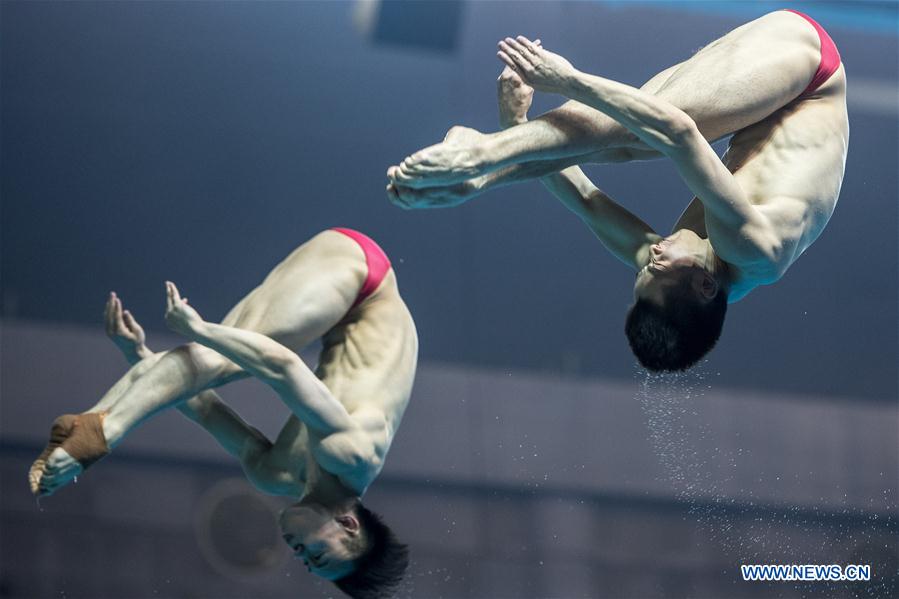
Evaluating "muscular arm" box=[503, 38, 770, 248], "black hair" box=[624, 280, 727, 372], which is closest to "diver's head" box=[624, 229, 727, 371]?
"black hair" box=[624, 280, 727, 372]

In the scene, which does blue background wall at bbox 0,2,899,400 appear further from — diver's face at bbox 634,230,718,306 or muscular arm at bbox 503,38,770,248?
muscular arm at bbox 503,38,770,248

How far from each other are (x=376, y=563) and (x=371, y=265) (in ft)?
2.86

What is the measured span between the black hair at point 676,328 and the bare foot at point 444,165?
1.74 ft

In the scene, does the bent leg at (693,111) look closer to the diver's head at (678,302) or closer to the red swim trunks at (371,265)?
the diver's head at (678,302)

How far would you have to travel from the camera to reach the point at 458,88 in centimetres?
587

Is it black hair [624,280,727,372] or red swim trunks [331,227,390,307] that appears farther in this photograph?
red swim trunks [331,227,390,307]

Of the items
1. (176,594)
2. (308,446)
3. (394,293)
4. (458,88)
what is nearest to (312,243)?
(394,293)

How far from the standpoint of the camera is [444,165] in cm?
262

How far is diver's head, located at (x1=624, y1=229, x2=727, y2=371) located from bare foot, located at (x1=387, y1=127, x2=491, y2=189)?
0.48 m

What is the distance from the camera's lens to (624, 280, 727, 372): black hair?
9.19 ft

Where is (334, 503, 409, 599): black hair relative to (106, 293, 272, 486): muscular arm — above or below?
below

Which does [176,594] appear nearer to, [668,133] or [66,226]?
[66,226]

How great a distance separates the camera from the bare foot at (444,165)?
2.61 meters

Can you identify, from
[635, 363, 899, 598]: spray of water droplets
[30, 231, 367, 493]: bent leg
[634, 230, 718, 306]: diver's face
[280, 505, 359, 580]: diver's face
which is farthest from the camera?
[635, 363, 899, 598]: spray of water droplets
